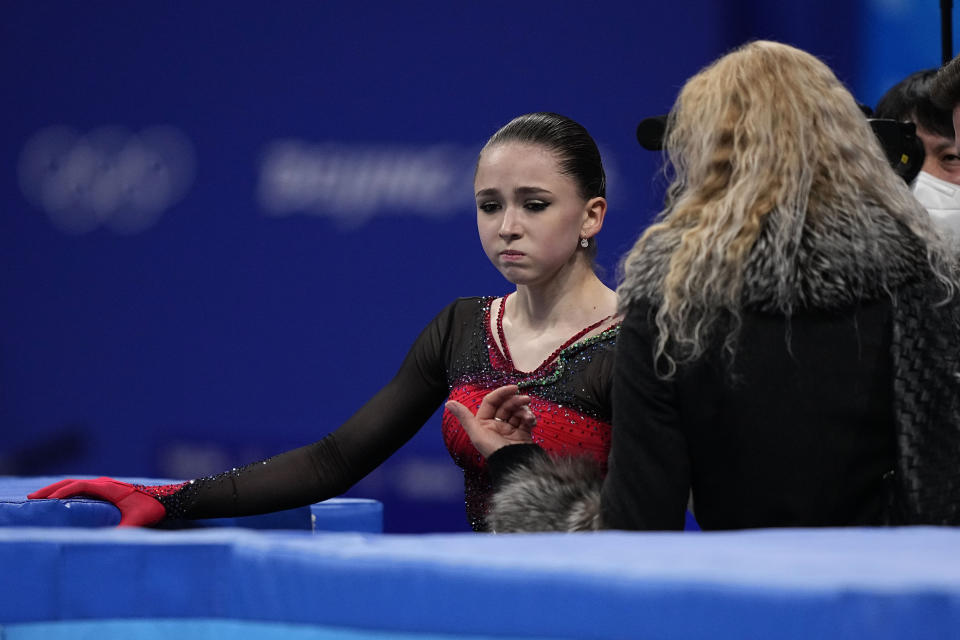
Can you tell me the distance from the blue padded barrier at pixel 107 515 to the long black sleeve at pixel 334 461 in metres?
0.04

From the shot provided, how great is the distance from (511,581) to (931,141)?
1871mm

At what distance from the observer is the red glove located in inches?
68.2

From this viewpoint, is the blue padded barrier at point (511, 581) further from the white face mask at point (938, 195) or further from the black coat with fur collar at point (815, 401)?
the white face mask at point (938, 195)

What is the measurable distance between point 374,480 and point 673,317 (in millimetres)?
3117

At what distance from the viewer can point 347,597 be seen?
2.37ft

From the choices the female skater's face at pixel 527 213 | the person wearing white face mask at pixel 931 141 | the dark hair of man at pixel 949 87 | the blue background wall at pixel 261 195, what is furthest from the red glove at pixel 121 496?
the blue background wall at pixel 261 195

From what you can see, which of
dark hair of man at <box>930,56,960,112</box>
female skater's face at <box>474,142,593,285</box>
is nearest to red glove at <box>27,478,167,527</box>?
female skater's face at <box>474,142,593,285</box>

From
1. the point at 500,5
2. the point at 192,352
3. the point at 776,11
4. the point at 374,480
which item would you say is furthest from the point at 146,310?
the point at 776,11

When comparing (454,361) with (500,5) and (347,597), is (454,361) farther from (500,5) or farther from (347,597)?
(500,5)

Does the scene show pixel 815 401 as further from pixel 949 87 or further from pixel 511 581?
pixel 949 87

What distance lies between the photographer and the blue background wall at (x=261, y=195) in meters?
3.98

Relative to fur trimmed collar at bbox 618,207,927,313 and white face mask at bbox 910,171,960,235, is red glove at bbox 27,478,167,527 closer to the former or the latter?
fur trimmed collar at bbox 618,207,927,313

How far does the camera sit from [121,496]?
176 centimetres

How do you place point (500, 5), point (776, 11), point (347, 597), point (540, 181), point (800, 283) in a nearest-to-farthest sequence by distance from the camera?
point (347, 597)
point (800, 283)
point (540, 181)
point (776, 11)
point (500, 5)
